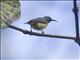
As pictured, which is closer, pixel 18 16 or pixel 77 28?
pixel 18 16

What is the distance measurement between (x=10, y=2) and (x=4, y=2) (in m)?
0.02

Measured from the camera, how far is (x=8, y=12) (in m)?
0.40

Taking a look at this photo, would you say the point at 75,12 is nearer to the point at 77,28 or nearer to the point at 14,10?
the point at 77,28

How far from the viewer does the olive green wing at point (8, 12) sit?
397mm

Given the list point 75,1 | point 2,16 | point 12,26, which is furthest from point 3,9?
point 75,1

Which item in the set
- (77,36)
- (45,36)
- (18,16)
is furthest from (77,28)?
(18,16)

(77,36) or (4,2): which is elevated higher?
(4,2)

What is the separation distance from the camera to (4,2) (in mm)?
423

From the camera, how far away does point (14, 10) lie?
43cm

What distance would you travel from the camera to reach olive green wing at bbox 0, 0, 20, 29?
0.40 metres

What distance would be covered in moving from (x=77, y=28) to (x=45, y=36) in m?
0.15

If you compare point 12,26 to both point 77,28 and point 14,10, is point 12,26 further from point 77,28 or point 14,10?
point 77,28

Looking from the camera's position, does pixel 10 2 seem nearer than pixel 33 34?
Yes

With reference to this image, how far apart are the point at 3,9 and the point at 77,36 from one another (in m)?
0.34
